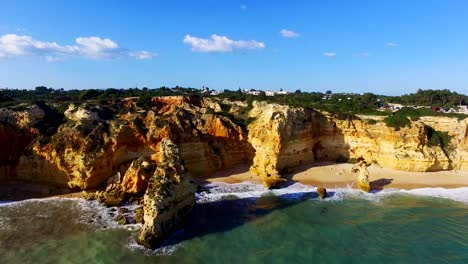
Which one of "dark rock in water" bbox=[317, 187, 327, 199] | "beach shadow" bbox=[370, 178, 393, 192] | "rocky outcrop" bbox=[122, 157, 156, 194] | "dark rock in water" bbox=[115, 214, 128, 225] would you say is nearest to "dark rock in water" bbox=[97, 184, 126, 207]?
"rocky outcrop" bbox=[122, 157, 156, 194]

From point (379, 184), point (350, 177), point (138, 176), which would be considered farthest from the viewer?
point (350, 177)

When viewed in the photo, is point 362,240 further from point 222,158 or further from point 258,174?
point 222,158

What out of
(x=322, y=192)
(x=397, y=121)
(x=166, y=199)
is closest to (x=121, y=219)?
(x=166, y=199)

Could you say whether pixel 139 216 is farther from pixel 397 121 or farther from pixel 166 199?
pixel 397 121

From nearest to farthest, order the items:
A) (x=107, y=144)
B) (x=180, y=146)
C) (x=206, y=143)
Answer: (x=107, y=144) < (x=180, y=146) < (x=206, y=143)

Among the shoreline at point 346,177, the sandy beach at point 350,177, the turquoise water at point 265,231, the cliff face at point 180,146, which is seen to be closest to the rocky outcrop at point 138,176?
the cliff face at point 180,146
